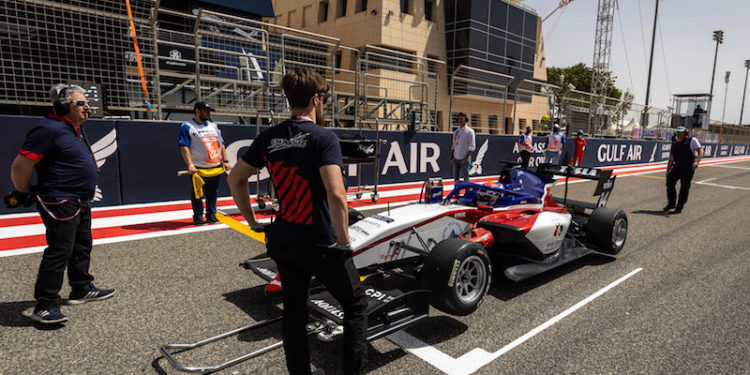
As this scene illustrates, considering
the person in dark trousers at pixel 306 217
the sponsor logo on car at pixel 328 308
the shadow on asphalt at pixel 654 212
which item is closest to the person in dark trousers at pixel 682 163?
the shadow on asphalt at pixel 654 212

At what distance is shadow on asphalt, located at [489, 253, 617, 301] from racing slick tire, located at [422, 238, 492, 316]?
0.62m

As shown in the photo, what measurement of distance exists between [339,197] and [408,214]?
6.83 feet

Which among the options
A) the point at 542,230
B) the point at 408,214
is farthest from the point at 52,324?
the point at 542,230

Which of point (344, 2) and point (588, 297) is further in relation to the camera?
point (344, 2)

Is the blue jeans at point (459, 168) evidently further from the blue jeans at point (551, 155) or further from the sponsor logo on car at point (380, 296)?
the sponsor logo on car at point (380, 296)

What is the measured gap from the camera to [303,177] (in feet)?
6.97

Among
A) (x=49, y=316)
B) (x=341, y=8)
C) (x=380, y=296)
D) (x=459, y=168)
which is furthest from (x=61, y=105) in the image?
(x=341, y=8)

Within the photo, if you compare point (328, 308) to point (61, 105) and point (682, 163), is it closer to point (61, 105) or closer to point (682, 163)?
point (61, 105)

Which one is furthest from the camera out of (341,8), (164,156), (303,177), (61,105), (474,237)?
(341,8)

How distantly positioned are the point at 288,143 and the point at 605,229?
4494mm

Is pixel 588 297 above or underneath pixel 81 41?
underneath

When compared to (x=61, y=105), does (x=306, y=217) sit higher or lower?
lower

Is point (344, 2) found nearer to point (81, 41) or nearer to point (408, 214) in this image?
point (81, 41)

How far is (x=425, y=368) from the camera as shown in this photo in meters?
2.79
